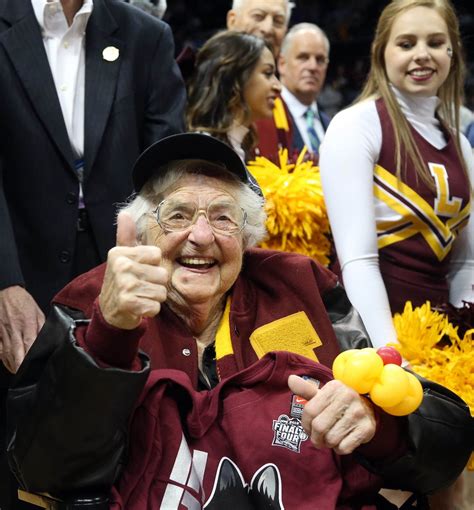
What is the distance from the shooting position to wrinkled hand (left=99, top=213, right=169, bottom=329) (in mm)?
1872

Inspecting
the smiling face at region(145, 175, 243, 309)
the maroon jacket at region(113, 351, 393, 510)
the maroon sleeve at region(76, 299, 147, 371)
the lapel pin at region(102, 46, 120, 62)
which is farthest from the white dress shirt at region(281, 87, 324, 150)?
the maroon sleeve at region(76, 299, 147, 371)

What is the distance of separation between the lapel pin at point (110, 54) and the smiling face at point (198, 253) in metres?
0.83

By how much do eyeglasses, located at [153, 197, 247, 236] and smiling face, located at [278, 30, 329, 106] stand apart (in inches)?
120

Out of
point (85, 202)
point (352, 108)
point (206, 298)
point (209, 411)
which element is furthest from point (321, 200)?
point (209, 411)

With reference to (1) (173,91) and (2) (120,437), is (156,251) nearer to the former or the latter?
(2) (120,437)

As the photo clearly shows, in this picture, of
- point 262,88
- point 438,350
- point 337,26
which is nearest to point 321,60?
point 262,88

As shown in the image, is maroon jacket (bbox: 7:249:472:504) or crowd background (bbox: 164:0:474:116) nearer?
maroon jacket (bbox: 7:249:472:504)

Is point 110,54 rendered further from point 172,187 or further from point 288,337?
point 288,337

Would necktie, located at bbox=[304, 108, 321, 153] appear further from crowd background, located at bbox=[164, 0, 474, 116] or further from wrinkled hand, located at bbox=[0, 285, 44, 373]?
crowd background, located at bbox=[164, 0, 474, 116]

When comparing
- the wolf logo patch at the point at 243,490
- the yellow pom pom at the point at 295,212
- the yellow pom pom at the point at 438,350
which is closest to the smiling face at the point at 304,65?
the yellow pom pom at the point at 295,212

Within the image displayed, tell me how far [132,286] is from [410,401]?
0.59m

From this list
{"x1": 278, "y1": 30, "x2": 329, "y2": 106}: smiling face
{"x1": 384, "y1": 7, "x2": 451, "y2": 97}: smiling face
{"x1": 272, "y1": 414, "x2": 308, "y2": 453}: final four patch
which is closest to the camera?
{"x1": 272, "y1": 414, "x2": 308, "y2": 453}: final four patch

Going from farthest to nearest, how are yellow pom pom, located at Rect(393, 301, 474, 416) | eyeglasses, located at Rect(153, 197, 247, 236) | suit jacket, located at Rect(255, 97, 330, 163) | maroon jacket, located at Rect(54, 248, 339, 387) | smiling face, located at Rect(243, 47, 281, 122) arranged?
suit jacket, located at Rect(255, 97, 330, 163), smiling face, located at Rect(243, 47, 281, 122), yellow pom pom, located at Rect(393, 301, 474, 416), eyeglasses, located at Rect(153, 197, 247, 236), maroon jacket, located at Rect(54, 248, 339, 387)

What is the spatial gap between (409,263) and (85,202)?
1.01 meters
